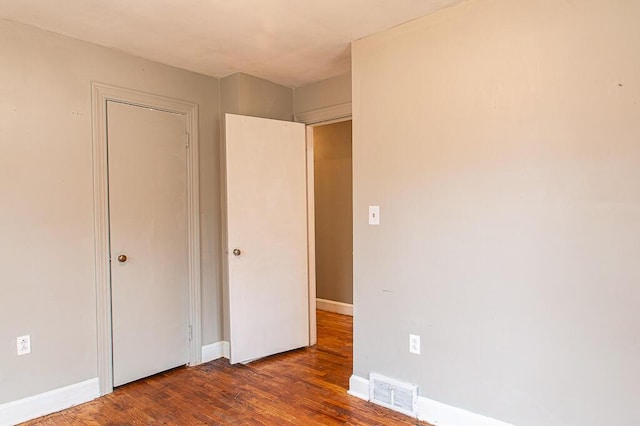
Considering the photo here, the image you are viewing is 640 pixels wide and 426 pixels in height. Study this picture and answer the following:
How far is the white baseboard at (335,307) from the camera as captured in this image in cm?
469

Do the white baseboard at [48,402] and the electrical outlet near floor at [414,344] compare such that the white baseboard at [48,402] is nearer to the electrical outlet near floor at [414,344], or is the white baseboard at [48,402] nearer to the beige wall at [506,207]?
the beige wall at [506,207]

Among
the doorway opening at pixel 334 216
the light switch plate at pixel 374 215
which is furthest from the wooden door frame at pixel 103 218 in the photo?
the doorway opening at pixel 334 216

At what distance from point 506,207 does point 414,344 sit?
3.15 feet

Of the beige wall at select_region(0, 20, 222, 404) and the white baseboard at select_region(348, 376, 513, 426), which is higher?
the beige wall at select_region(0, 20, 222, 404)

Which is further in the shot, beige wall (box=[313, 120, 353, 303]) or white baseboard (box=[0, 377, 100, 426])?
beige wall (box=[313, 120, 353, 303])

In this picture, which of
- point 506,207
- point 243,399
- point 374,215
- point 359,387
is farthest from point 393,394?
point 506,207

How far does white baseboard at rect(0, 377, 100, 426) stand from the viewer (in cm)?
232

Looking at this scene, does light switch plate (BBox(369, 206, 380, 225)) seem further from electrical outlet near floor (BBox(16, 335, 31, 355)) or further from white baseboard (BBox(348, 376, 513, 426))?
electrical outlet near floor (BBox(16, 335, 31, 355))

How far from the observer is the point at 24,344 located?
94.0 inches

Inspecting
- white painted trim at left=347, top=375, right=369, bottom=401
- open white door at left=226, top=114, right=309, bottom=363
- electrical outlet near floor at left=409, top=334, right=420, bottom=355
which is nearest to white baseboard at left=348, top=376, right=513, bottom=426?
electrical outlet near floor at left=409, top=334, right=420, bottom=355

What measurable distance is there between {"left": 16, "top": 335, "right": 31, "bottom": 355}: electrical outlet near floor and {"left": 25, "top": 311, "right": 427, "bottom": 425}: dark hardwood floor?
1.36 feet

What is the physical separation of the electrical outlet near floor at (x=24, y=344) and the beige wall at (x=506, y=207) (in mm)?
1997

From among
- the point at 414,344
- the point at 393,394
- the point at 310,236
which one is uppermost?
the point at 310,236

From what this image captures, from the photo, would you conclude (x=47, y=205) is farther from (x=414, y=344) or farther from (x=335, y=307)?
(x=335, y=307)
